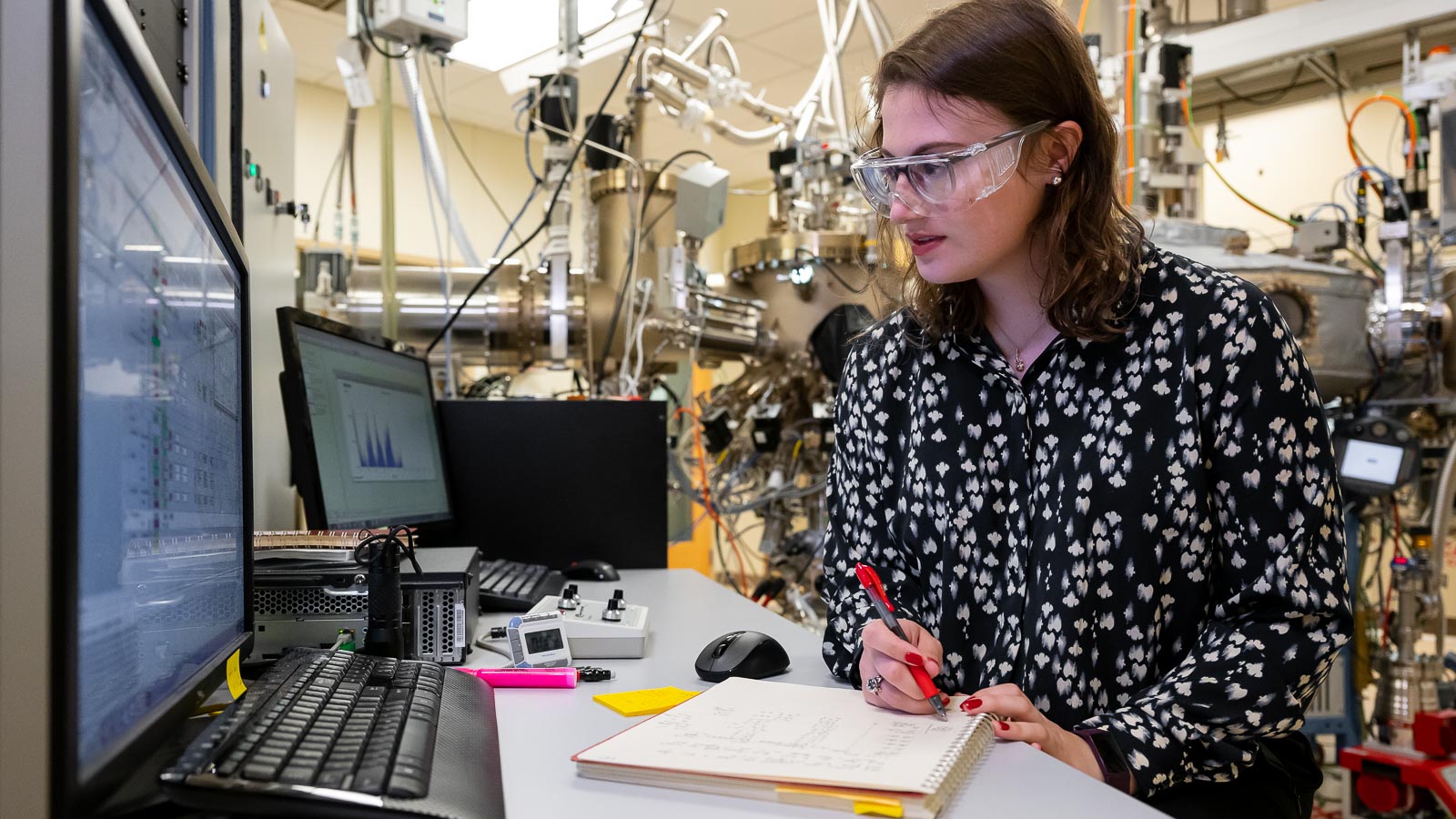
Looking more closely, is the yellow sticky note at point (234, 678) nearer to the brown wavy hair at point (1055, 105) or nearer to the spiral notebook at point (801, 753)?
the spiral notebook at point (801, 753)

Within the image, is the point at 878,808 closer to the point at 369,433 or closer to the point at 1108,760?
the point at 1108,760

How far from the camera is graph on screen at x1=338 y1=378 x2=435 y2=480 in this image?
4.18 ft

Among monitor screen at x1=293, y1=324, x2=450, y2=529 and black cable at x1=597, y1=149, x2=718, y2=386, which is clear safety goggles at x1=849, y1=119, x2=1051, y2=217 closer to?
monitor screen at x1=293, y1=324, x2=450, y2=529

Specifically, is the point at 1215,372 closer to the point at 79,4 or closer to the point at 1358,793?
the point at 79,4

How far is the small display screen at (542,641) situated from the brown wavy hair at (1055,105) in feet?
1.93

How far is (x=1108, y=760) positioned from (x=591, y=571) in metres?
0.97

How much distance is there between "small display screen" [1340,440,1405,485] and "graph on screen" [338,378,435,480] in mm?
1930

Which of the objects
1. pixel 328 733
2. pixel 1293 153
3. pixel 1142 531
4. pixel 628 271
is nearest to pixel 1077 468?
pixel 1142 531

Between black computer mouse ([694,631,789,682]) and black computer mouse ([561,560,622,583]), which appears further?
black computer mouse ([561,560,622,583])

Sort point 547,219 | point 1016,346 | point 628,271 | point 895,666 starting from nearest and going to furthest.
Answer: point 895,666
point 1016,346
point 547,219
point 628,271

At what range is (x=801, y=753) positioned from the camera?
64cm

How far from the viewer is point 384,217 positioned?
1.90 m

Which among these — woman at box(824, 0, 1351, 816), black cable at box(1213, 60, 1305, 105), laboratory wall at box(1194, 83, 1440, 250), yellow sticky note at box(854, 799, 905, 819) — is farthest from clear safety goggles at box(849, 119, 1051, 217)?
laboratory wall at box(1194, 83, 1440, 250)

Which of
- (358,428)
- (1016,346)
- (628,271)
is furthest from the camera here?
(628,271)
